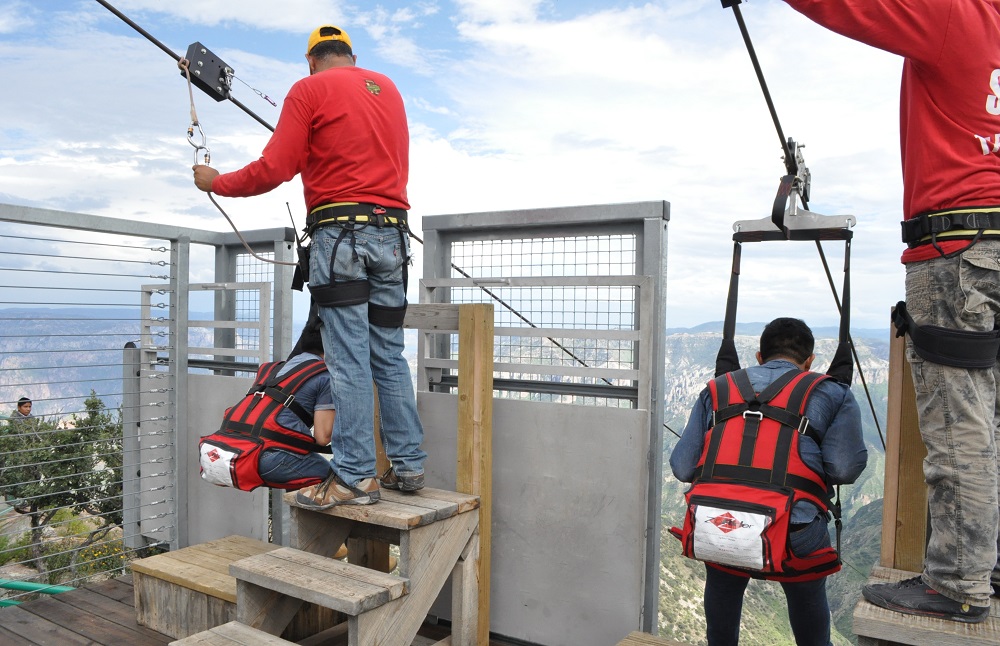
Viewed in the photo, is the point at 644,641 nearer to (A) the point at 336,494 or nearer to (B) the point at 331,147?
(A) the point at 336,494

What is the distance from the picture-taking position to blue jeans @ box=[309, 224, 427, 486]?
106 inches

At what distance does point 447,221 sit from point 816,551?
2.11m

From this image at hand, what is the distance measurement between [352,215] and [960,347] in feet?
6.30

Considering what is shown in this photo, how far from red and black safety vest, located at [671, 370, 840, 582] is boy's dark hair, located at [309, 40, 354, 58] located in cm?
192

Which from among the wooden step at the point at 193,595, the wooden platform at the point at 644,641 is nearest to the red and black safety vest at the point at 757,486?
the wooden platform at the point at 644,641

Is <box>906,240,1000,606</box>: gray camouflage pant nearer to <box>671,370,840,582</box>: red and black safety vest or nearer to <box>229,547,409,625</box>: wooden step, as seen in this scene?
<box>671,370,840,582</box>: red and black safety vest

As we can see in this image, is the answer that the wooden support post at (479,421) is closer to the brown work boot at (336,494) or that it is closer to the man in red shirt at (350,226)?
the man in red shirt at (350,226)

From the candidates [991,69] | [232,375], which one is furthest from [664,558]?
[232,375]

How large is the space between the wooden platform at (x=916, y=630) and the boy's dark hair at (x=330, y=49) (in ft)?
8.50

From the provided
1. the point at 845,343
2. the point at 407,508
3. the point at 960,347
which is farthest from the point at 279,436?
the point at 960,347

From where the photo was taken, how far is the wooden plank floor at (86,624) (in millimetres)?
3373

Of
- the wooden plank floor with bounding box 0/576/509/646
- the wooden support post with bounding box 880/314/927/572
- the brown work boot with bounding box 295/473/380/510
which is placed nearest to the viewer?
the wooden support post with bounding box 880/314/927/572

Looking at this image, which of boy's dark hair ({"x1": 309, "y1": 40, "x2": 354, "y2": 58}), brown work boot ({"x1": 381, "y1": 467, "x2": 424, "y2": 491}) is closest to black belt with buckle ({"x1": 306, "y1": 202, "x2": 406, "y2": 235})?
boy's dark hair ({"x1": 309, "y1": 40, "x2": 354, "y2": 58})

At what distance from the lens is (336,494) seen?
110 inches
